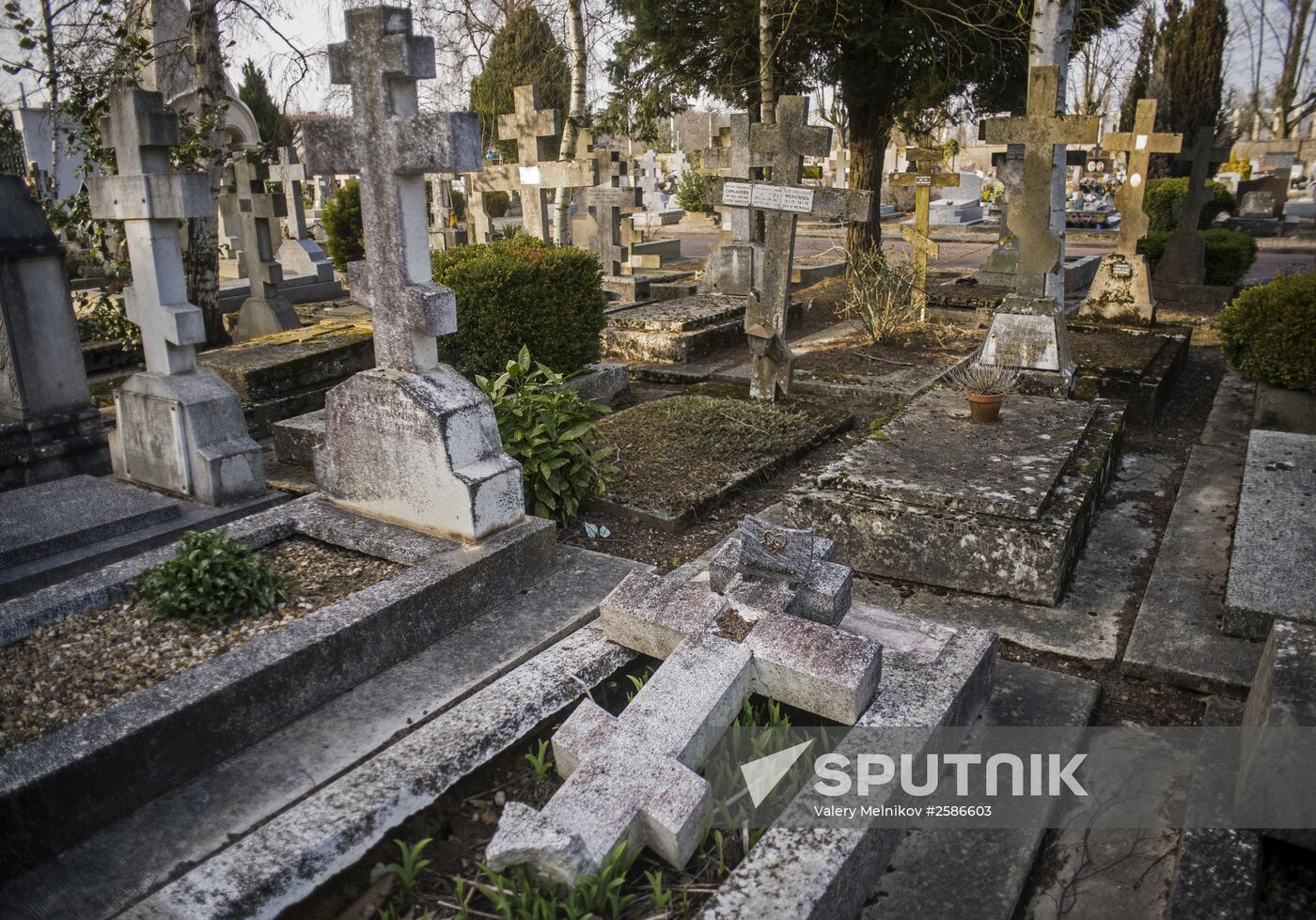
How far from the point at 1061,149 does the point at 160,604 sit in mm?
7404

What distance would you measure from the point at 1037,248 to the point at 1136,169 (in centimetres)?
568

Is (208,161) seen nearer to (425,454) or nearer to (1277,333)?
(425,454)

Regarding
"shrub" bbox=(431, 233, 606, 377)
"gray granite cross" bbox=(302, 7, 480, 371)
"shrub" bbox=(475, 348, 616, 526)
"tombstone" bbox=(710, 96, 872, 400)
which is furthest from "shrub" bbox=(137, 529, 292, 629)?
"tombstone" bbox=(710, 96, 872, 400)

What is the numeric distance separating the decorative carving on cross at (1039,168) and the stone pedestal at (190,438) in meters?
5.06

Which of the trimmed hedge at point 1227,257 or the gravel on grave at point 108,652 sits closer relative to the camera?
the gravel on grave at point 108,652

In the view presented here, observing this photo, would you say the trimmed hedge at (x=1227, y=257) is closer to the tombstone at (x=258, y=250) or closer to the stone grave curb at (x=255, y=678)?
the tombstone at (x=258, y=250)

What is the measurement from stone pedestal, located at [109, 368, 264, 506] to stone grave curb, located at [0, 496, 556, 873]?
0.90 meters

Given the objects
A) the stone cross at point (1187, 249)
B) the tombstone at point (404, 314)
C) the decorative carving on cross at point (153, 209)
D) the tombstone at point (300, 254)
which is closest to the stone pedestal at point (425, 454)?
the tombstone at point (404, 314)

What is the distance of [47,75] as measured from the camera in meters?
6.75

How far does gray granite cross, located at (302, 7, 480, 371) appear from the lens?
376cm

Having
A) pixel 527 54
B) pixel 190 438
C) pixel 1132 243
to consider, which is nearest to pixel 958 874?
pixel 190 438

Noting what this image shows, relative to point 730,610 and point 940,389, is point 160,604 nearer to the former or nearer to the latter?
point 730,610

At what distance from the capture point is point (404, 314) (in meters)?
4.01

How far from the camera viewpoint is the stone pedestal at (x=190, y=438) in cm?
500
